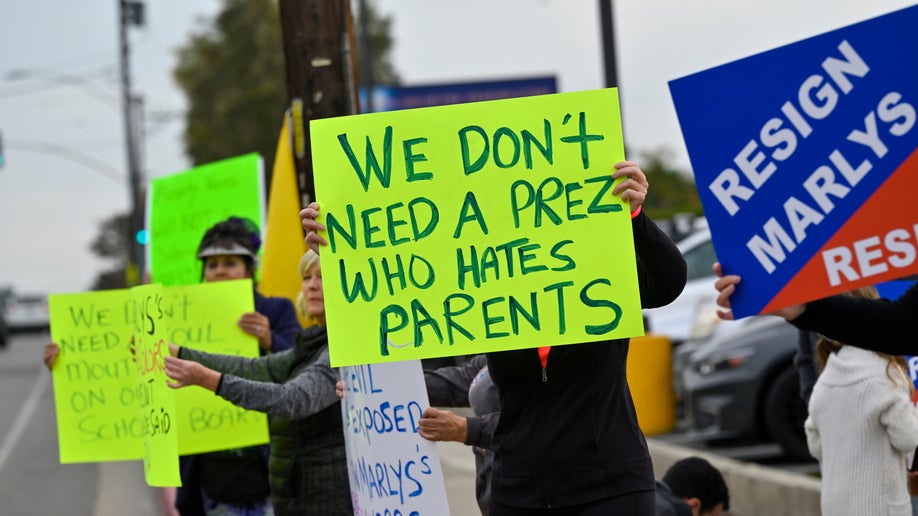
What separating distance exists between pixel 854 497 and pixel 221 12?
4007 centimetres

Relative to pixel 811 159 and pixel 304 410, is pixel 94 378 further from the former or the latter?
pixel 811 159

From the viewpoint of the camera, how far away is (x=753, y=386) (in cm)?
995

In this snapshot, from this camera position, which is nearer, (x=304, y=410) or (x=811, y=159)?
(x=811, y=159)

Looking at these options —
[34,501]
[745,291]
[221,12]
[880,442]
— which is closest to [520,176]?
[745,291]

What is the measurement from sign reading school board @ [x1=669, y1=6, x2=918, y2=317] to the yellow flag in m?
3.61

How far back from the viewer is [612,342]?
3.97 meters

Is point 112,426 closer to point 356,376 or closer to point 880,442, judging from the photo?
point 356,376

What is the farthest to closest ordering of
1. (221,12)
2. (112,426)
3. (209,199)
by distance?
(221,12) → (209,199) → (112,426)

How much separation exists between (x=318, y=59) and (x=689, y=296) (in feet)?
24.9

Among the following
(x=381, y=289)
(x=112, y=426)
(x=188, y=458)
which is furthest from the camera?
(x=112, y=426)

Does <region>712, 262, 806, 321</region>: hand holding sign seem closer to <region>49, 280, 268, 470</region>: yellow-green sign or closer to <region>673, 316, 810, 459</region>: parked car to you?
<region>49, 280, 268, 470</region>: yellow-green sign

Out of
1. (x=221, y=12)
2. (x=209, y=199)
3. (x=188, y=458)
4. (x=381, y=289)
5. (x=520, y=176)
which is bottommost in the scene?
(x=188, y=458)

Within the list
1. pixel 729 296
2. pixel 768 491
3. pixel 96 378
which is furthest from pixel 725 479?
pixel 729 296

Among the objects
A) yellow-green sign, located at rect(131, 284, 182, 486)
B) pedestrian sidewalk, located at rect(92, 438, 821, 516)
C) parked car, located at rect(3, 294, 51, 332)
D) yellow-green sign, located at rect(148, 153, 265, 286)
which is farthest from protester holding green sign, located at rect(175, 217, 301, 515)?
parked car, located at rect(3, 294, 51, 332)
